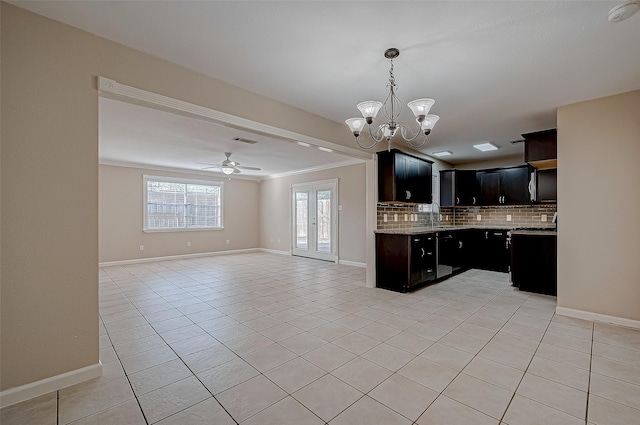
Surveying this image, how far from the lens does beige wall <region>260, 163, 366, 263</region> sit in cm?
660

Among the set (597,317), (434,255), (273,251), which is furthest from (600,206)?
(273,251)

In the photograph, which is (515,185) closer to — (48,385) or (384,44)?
(384,44)

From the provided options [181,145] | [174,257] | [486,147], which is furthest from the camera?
[174,257]

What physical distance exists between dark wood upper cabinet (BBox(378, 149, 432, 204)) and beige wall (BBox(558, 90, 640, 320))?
2032 mm

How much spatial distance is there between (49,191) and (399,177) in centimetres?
424

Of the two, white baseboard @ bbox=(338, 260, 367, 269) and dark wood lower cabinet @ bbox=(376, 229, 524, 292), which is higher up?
dark wood lower cabinet @ bbox=(376, 229, 524, 292)

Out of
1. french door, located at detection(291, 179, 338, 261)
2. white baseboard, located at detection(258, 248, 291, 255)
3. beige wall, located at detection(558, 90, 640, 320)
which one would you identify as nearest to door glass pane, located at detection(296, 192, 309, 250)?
french door, located at detection(291, 179, 338, 261)

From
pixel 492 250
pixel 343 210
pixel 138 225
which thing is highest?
pixel 343 210

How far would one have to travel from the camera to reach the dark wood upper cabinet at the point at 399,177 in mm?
4629

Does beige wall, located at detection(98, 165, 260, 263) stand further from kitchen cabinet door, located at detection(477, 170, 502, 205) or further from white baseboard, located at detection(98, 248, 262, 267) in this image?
kitchen cabinet door, located at detection(477, 170, 502, 205)

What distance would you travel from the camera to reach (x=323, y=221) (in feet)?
24.6

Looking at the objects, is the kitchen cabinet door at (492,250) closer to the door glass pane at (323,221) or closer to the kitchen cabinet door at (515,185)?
the kitchen cabinet door at (515,185)

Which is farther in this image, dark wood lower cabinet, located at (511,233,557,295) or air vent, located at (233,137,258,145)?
air vent, located at (233,137,258,145)

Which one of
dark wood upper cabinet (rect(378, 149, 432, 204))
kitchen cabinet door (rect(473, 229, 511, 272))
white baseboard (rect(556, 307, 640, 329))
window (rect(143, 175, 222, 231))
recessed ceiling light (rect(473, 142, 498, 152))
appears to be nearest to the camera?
white baseboard (rect(556, 307, 640, 329))
